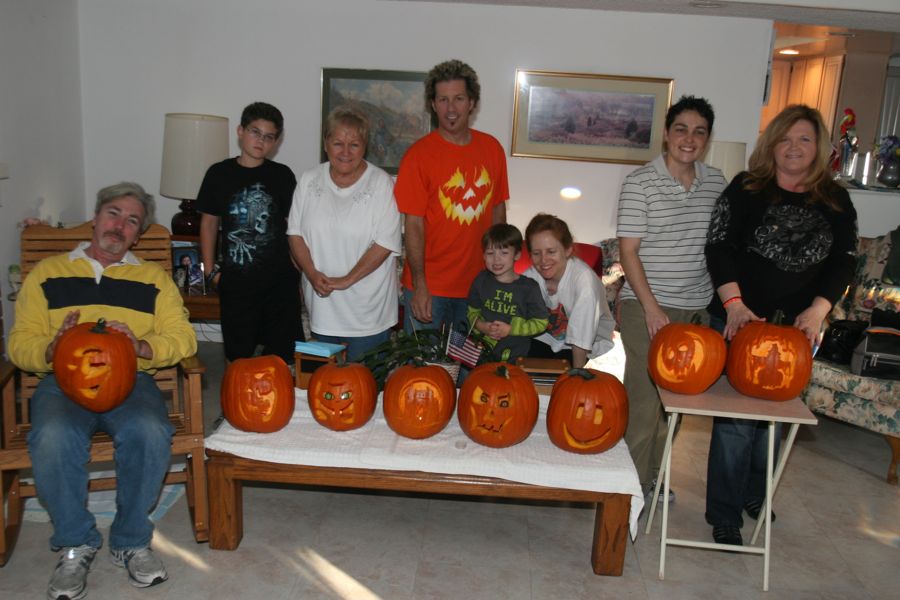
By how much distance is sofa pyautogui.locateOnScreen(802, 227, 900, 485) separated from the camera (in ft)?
11.1

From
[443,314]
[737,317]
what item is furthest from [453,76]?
[737,317]

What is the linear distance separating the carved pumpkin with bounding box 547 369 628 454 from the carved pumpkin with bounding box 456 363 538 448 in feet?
0.28

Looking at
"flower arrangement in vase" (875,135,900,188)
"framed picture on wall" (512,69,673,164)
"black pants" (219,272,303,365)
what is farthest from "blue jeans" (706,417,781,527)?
"flower arrangement in vase" (875,135,900,188)

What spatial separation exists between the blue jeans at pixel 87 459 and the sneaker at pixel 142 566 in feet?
0.07

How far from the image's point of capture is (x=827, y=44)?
6910mm

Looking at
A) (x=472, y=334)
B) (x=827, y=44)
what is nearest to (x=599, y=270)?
(x=472, y=334)

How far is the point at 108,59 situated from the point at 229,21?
2.59 ft

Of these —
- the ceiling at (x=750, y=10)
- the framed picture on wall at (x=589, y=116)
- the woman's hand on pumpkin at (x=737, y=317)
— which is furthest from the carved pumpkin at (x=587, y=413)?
the ceiling at (x=750, y=10)

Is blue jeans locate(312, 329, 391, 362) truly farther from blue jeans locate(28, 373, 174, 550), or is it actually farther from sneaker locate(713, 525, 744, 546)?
sneaker locate(713, 525, 744, 546)

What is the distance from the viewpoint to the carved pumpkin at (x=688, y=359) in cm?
228

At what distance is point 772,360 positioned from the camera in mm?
2273

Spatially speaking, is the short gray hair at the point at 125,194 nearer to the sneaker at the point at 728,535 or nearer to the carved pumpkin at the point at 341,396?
the carved pumpkin at the point at 341,396

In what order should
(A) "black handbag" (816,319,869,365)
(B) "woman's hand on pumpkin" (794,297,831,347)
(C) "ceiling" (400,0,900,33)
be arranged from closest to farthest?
(B) "woman's hand on pumpkin" (794,297,831,347) < (A) "black handbag" (816,319,869,365) < (C) "ceiling" (400,0,900,33)

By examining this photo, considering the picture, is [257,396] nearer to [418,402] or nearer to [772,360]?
[418,402]
